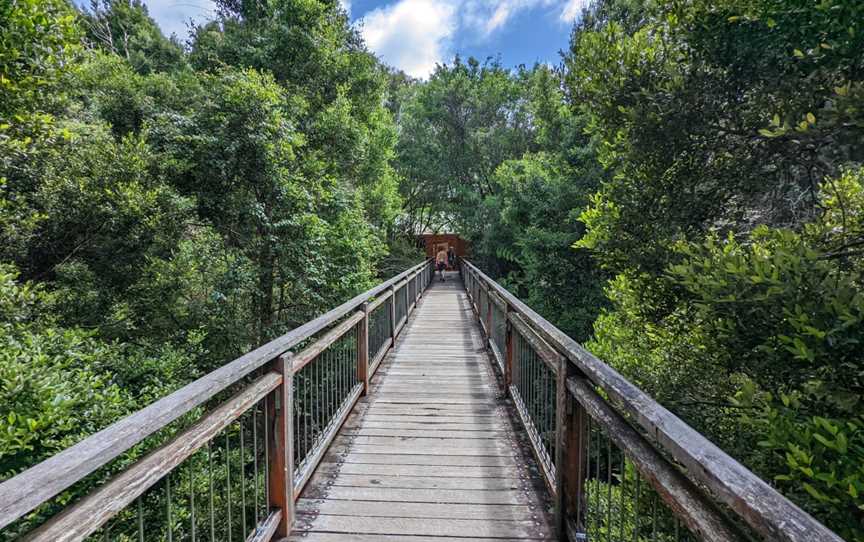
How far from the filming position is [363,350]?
13.8ft

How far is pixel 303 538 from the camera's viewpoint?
2.15 m

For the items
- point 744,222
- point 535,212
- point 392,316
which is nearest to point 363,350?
point 392,316

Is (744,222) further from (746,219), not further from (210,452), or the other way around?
(210,452)

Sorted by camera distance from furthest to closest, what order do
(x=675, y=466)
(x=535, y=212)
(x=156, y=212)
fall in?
(x=535, y=212) < (x=156, y=212) < (x=675, y=466)

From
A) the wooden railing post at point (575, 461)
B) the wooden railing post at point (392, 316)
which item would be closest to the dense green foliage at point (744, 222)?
the wooden railing post at point (575, 461)

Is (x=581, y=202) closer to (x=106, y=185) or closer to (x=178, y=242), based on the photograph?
(x=178, y=242)

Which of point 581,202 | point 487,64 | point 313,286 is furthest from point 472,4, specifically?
point 313,286

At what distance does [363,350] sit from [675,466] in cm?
329

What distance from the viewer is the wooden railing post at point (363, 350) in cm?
411

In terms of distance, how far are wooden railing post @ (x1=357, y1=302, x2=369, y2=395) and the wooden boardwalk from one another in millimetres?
211

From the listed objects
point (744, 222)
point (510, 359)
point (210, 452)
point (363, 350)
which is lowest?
point (510, 359)

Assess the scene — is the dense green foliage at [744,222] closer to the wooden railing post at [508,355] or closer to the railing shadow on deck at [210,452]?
the wooden railing post at [508,355]

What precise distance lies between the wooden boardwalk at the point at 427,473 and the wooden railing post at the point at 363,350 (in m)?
0.21

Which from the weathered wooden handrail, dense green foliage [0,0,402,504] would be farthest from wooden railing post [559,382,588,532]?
dense green foliage [0,0,402,504]
